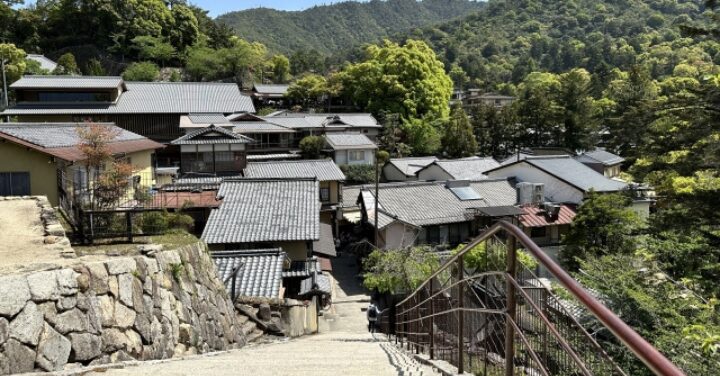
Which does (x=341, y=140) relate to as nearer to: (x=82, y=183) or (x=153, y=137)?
(x=153, y=137)

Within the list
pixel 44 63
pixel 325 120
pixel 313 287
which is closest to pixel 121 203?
pixel 313 287

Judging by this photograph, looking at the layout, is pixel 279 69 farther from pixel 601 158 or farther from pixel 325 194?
pixel 601 158

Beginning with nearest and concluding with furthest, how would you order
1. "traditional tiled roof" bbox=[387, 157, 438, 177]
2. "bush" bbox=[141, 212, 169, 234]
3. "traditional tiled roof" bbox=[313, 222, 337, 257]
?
"bush" bbox=[141, 212, 169, 234] → "traditional tiled roof" bbox=[313, 222, 337, 257] → "traditional tiled roof" bbox=[387, 157, 438, 177]

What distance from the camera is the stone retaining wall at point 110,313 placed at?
13.9 feet

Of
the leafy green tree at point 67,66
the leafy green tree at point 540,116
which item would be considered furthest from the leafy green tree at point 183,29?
the leafy green tree at point 540,116

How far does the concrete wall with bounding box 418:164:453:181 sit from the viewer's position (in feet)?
104

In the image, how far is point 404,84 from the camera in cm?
4594

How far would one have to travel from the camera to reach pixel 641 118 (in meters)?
10.9

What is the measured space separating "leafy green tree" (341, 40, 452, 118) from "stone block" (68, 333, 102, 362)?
41.3 m

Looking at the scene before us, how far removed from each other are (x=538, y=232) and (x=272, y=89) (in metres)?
39.9

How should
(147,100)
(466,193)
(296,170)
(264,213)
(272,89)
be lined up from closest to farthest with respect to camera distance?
(264,213), (466,193), (296,170), (147,100), (272,89)

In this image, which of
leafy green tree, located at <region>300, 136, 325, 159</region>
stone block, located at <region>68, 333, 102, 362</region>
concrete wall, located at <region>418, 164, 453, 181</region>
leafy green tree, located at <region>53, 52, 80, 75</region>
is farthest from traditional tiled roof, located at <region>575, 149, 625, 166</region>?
leafy green tree, located at <region>53, 52, 80, 75</region>

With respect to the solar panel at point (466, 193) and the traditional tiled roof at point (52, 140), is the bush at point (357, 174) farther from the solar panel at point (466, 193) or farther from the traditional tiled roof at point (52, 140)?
the traditional tiled roof at point (52, 140)

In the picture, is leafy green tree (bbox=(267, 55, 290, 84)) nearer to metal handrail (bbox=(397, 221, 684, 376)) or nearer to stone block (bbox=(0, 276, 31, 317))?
stone block (bbox=(0, 276, 31, 317))
